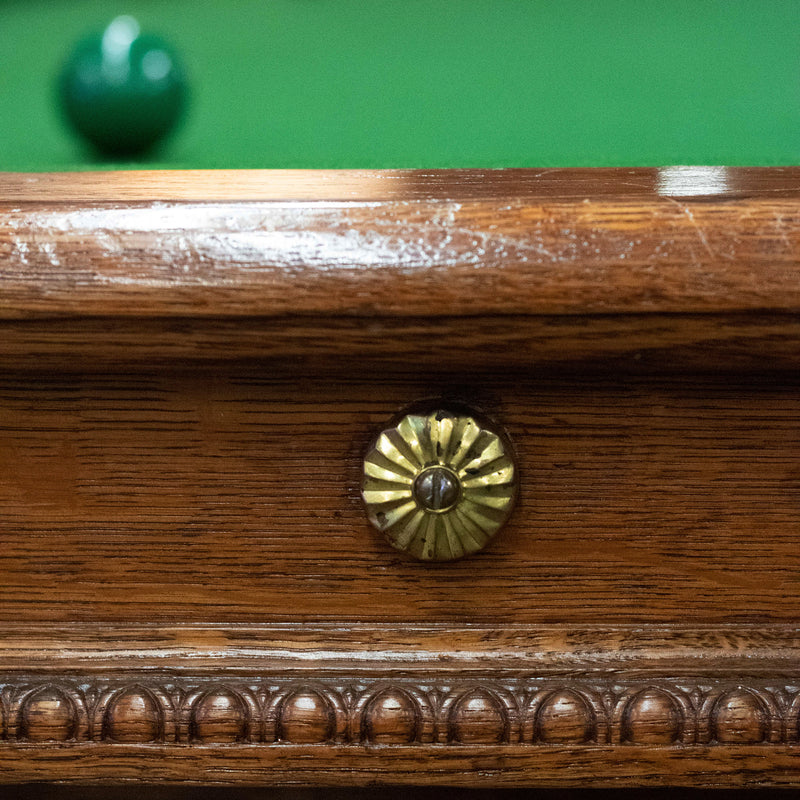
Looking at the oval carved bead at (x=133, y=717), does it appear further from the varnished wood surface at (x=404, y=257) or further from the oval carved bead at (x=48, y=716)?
the varnished wood surface at (x=404, y=257)

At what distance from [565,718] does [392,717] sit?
75 mm

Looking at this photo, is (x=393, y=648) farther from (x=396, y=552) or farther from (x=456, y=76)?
(x=456, y=76)

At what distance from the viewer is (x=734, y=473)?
354mm

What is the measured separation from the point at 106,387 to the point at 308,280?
0.11 meters

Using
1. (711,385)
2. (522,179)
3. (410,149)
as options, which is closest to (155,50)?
(410,149)

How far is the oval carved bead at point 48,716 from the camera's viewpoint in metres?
0.36

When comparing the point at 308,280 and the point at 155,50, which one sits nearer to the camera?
the point at 308,280

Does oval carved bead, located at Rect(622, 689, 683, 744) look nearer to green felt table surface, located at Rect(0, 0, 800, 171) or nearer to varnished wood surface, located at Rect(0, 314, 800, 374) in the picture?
varnished wood surface, located at Rect(0, 314, 800, 374)

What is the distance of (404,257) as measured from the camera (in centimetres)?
30

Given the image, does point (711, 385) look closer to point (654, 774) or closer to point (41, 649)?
point (654, 774)

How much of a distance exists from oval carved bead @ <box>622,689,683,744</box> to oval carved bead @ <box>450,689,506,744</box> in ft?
0.18

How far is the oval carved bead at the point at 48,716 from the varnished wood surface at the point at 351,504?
0.12 feet

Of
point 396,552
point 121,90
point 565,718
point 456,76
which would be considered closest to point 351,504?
point 396,552

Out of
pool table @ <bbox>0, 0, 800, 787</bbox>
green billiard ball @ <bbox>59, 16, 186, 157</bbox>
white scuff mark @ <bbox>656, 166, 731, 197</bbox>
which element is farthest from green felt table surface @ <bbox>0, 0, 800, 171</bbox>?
pool table @ <bbox>0, 0, 800, 787</bbox>
